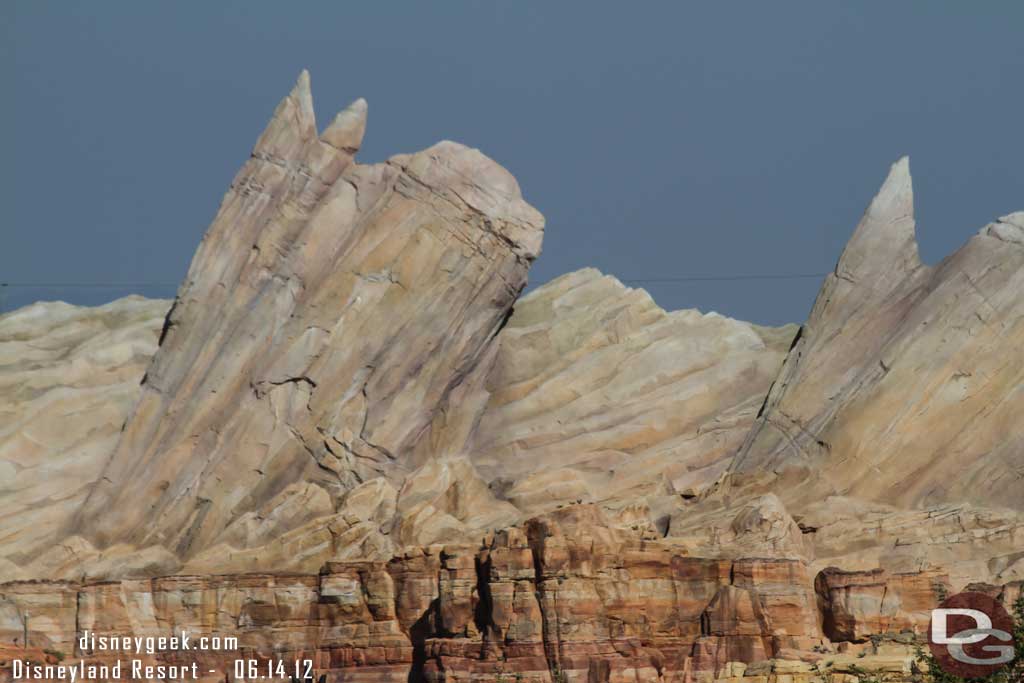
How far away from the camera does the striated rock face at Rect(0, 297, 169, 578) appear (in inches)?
4739

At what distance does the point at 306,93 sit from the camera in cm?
12575

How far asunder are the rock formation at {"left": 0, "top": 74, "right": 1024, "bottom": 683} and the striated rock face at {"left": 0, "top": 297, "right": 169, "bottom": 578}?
0.11 metres

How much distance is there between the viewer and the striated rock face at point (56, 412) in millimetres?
120375

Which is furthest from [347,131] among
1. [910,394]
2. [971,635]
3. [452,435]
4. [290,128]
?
[971,635]

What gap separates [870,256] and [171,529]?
26.2 meters

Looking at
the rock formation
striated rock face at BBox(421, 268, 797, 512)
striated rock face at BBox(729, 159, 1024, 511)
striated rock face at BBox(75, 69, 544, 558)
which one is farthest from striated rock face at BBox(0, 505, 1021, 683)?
striated rock face at BBox(421, 268, 797, 512)

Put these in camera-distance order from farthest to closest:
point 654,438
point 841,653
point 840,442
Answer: point 654,438 < point 840,442 < point 841,653

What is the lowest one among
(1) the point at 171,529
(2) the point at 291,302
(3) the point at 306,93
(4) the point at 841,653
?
(4) the point at 841,653

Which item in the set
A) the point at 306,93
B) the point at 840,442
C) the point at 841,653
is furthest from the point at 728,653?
the point at 306,93

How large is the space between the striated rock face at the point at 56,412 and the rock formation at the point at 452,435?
11 cm

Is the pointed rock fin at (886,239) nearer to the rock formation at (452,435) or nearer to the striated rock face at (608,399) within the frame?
the rock formation at (452,435)

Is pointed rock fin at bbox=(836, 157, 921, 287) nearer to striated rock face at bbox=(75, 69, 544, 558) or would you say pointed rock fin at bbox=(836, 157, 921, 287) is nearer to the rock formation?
the rock formation

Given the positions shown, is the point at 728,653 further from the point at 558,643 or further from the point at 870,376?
the point at 870,376

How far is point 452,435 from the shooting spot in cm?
12388
